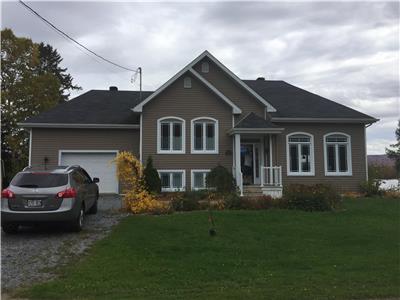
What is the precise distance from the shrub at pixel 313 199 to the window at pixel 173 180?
6404 millimetres

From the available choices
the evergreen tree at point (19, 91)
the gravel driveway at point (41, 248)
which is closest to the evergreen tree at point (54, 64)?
the evergreen tree at point (19, 91)

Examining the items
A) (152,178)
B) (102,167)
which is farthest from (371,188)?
(102,167)

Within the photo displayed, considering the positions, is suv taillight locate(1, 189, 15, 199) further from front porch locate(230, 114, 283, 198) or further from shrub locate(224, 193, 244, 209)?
front porch locate(230, 114, 283, 198)

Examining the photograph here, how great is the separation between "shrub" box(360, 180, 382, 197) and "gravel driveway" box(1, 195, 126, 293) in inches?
492

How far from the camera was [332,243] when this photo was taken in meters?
10.4

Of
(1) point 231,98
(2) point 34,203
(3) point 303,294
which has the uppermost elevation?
(1) point 231,98

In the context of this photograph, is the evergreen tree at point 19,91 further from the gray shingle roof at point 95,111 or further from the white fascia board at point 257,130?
the white fascia board at point 257,130

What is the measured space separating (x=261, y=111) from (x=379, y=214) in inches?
356

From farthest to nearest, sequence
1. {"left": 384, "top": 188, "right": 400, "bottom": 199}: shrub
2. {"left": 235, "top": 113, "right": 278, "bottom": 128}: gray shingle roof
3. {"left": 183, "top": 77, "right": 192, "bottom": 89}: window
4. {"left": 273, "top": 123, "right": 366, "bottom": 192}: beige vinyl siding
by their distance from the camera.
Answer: {"left": 273, "top": 123, "right": 366, "bottom": 192}: beige vinyl siding → {"left": 183, "top": 77, "right": 192, "bottom": 89}: window → {"left": 235, "top": 113, "right": 278, "bottom": 128}: gray shingle roof → {"left": 384, "top": 188, "right": 400, "bottom": 199}: shrub

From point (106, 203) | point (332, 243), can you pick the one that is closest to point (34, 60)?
point (106, 203)

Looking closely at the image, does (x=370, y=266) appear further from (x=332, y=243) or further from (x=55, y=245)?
(x=55, y=245)

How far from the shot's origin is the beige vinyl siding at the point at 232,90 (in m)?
22.6

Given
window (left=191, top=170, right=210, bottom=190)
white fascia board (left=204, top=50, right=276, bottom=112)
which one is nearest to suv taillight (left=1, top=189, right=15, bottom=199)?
window (left=191, top=170, right=210, bottom=190)

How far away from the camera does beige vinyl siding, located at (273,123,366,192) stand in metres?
22.5
